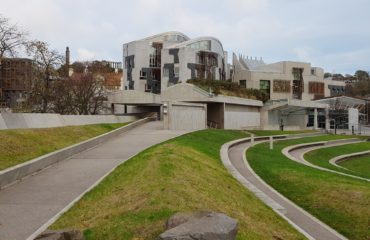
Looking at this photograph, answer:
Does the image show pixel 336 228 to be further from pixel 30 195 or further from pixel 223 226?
pixel 30 195

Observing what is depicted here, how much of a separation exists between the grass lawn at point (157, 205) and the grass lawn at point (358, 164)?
66.4 feet

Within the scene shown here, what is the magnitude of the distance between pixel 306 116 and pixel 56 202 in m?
76.1

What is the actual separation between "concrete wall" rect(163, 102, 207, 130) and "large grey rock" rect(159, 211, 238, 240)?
34.3 meters

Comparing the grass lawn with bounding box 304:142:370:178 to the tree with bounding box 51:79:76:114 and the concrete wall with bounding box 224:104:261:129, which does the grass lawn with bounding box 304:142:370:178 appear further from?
the tree with bounding box 51:79:76:114

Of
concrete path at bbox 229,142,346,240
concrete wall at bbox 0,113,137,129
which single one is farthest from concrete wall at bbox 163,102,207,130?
concrete path at bbox 229,142,346,240

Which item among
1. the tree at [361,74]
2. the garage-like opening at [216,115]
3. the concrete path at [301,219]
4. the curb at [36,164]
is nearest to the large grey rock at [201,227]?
the concrete path at [301,219]

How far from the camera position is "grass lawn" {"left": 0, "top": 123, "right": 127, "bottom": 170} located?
1722 cm

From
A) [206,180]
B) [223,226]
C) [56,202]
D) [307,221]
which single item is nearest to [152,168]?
[206,180]

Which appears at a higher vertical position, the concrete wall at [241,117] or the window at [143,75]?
the window at [143,75]

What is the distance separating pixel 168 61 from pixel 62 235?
74444mm

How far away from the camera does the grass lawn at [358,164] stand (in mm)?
31916

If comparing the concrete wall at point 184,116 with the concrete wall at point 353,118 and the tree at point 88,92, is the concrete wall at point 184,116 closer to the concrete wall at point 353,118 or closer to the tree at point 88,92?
the tree at point 88,92

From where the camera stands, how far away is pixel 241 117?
199 feet

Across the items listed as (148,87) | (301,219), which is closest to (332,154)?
(301,219)
